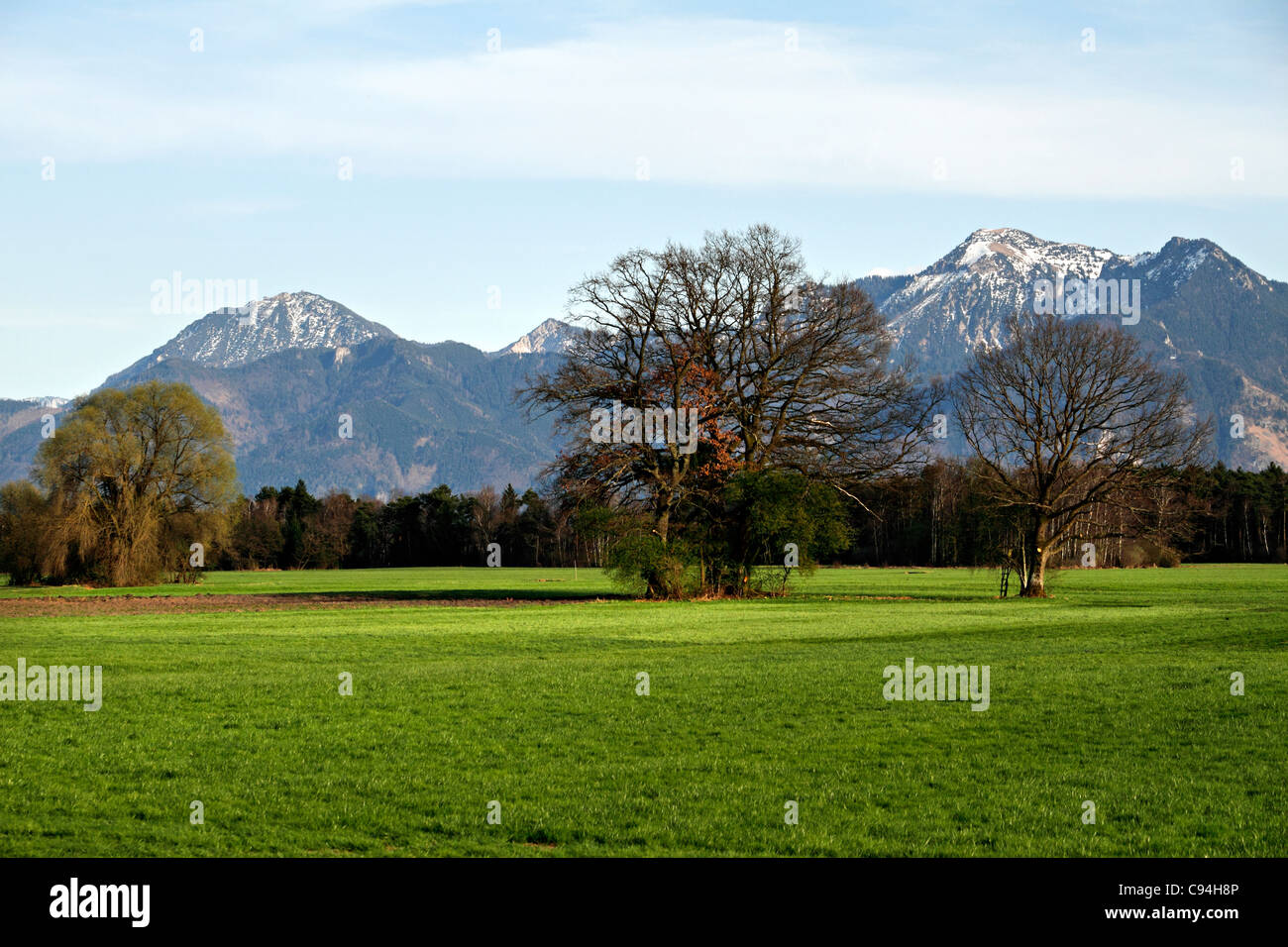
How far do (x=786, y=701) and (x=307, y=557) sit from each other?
128874 millimetres

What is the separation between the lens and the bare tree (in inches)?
2009

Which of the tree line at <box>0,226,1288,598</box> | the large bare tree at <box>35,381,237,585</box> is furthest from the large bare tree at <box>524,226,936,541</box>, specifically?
the large bare tree at <box>35,381,237,585</box>

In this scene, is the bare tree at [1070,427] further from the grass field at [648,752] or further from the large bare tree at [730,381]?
the grass field at [648,752]

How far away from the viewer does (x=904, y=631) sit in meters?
33.8

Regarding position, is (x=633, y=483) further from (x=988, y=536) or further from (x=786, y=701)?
(x=786, y=701)

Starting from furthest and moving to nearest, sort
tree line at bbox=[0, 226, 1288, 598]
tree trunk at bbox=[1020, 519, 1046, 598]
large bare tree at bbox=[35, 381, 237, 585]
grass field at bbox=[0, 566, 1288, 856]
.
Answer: large bare tree at bbox=[35, 381, 237, 585], tree trunk at bbox=[1020, 519, 1046, 598], tree line at bbox=[0, 226, 1288, 598], grass field at bbox=[0, 566, 1288, 856]

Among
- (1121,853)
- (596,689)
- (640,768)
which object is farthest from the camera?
(596,689)

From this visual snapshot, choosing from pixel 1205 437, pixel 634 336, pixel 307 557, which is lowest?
pixel 307 557

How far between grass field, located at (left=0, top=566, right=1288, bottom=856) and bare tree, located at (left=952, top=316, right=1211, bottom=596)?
887 inches

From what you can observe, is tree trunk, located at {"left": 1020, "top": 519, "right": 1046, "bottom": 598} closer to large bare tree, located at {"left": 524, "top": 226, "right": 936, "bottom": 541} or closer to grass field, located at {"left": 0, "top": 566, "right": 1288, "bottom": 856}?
large bare tree, located at {"left": 524, "top": 226, "right": 936, "bottom": 541}

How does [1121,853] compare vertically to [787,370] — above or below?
below

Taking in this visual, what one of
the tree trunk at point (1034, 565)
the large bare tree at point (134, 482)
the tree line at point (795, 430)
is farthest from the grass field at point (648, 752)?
the large bare tree at point (134, 482)
